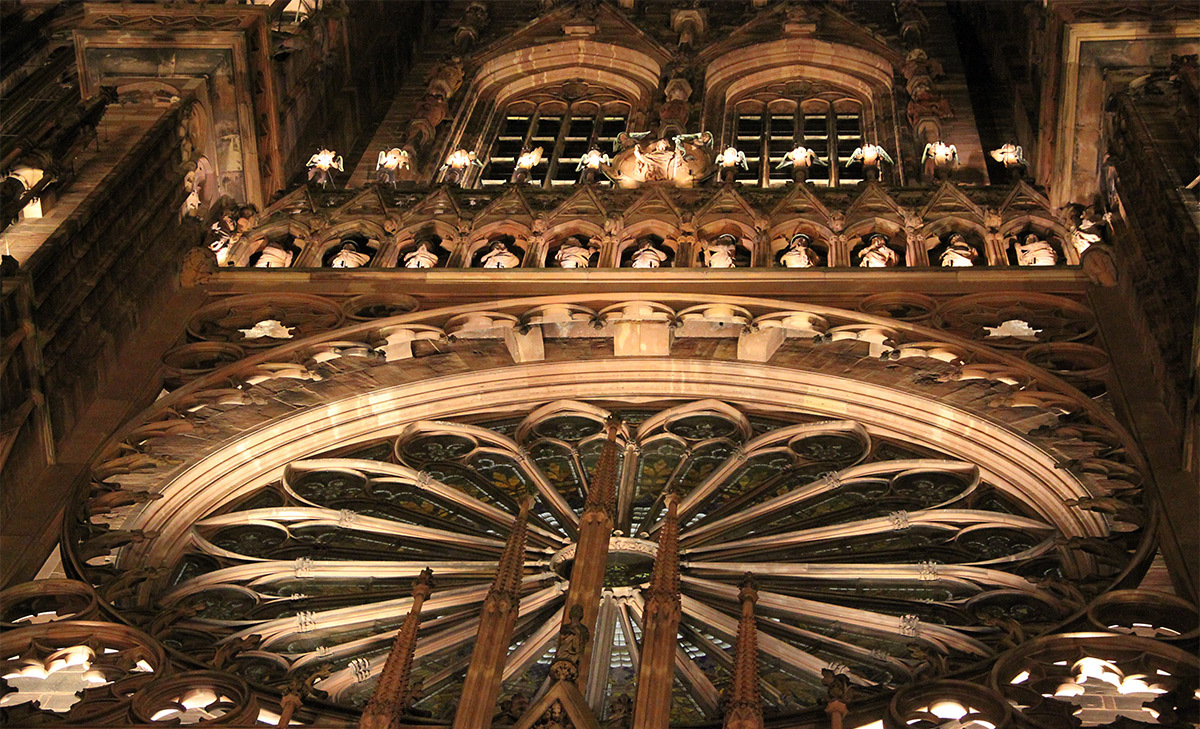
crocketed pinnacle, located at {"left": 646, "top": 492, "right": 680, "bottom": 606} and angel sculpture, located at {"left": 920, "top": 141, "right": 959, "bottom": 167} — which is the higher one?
angel sculpture, located at {"left": 920, "top": 141, "right": 959, "bottom": 167}

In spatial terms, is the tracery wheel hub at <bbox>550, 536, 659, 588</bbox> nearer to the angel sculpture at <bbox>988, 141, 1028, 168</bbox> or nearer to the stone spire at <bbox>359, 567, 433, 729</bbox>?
the stone spire at <bbox>359, 567, 433, 729</bbox>

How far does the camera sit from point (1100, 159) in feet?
67.2

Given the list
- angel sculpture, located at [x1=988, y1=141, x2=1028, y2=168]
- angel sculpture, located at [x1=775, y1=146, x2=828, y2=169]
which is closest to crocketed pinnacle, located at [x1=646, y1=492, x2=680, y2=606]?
angel sculpture, located at [x1=988, y1=141, x2=1028, y2=168]

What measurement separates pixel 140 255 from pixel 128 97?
2.77 m

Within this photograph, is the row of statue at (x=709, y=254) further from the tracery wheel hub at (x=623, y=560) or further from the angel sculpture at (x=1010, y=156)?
the tracery wheel hub at (x=623, y=560)

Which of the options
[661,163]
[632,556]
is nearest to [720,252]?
[661,163]

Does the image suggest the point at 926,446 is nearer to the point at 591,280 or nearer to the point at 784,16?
the point at 591,280

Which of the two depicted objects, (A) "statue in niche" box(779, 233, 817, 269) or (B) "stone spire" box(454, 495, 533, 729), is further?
(A) "statue in niche" box(779, 233, 817, 269)

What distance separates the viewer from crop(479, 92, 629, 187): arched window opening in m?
25.9

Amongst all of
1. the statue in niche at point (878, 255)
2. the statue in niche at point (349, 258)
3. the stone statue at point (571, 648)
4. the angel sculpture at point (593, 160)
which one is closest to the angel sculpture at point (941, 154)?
the statue in niche at point (878, 255)

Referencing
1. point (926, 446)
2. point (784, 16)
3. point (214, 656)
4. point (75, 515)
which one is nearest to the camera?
point (214, 656)

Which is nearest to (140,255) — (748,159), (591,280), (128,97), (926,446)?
(128,97)

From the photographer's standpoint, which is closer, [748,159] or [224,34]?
[224,34]

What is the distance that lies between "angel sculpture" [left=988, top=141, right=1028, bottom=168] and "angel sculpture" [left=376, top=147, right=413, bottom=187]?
6798 mm
